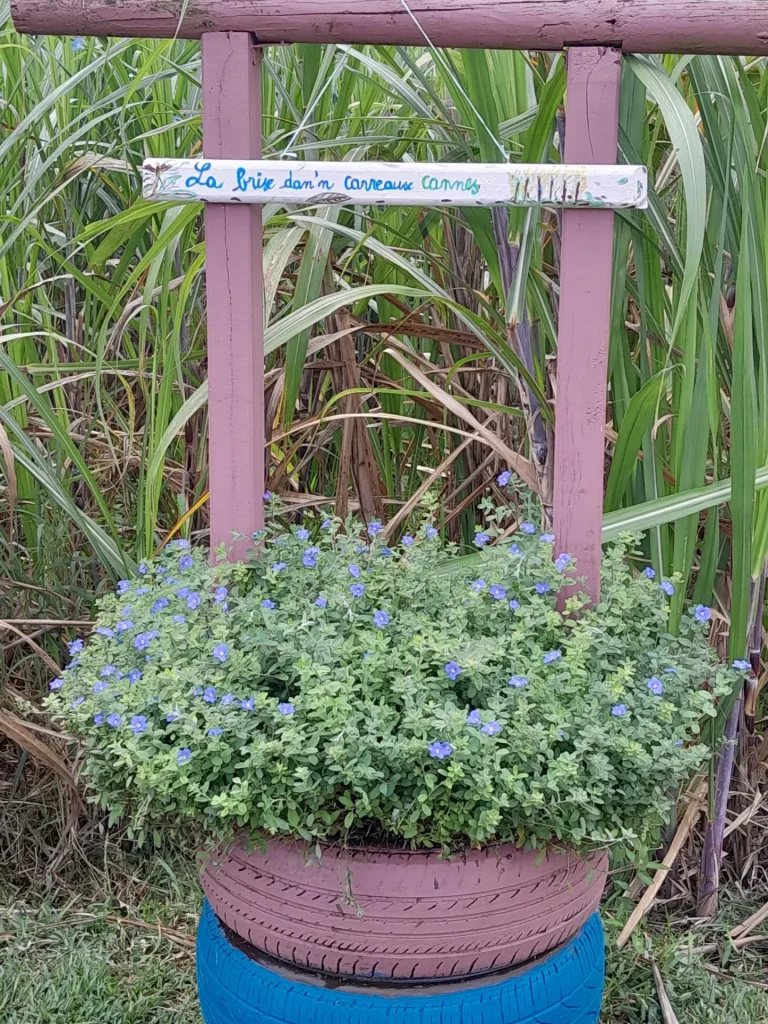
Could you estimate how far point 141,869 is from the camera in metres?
1.84

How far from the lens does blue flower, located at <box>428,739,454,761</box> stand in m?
0.98

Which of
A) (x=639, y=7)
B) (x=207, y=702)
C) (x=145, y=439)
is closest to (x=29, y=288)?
(x=145, y=439)

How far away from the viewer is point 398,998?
3.37 feet

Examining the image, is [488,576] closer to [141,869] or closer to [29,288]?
[29,288]

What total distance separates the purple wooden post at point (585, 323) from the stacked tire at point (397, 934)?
363 millimetres

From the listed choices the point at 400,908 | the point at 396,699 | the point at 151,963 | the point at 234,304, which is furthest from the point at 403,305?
the point at 151,963

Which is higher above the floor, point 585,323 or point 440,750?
point 585,323

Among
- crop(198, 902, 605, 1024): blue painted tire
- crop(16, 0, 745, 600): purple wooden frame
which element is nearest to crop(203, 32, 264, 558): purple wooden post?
crop(16, 0, 745, 600): purple wooden frame

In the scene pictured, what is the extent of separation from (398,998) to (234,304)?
78cm

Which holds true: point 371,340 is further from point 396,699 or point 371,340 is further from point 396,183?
point 396,699

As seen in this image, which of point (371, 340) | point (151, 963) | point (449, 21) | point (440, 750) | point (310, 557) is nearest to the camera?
point (440, 750)

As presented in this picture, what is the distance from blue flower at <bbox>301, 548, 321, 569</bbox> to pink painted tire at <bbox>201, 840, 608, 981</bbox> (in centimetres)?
33

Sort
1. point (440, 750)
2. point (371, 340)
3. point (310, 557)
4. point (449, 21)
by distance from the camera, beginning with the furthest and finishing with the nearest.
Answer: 1. point (371, 340)
2. point (310, 557)
3. point (449, 21)
4. point (440, 750)

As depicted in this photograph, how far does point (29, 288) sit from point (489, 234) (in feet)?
2.33
